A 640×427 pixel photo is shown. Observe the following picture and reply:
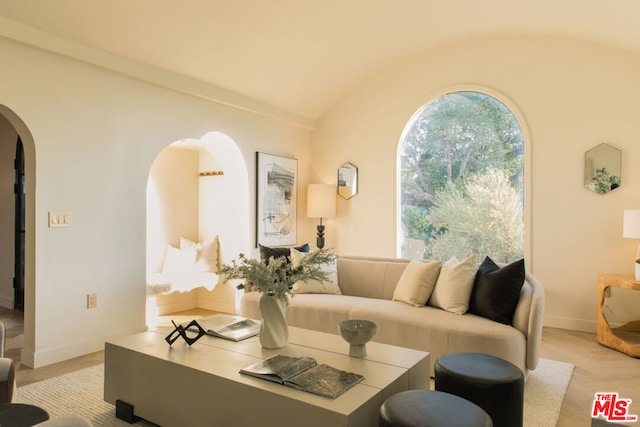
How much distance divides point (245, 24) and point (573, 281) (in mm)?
4087

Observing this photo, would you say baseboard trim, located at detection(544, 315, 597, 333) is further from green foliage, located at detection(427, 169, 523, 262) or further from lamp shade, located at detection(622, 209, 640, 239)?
lamp shade, located at detection(622, 209, 640, 239)

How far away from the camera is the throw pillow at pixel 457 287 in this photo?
3145 millimetres

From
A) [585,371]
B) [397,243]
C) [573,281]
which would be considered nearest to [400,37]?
[397,243]

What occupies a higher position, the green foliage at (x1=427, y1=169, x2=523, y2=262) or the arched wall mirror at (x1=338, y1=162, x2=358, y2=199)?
the arched wall mirror at (x1=338, y1=162, x2=358, y2=199)

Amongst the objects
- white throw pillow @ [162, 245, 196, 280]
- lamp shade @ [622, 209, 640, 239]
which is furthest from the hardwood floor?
white throw pillow @ [162, 245, 196, 280]

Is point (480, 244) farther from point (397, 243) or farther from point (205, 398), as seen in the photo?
point (205, 398)

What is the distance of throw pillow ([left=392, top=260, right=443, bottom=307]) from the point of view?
3369 millimetres

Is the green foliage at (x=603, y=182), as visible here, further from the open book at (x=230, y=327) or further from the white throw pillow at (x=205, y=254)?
the white throw pillow at (x=205, y=254)

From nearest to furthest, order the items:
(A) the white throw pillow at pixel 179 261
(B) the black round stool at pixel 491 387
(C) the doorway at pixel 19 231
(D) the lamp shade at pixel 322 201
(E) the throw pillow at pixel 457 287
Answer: (B) the black round stool at pixel 491 387 < (E) the throw pillow at pixel 457 287 < (A) the white throw pillow at pixel 179 261 < (C) the doorway at pixel 19 231 < (D) the lamp shade at pixel 322 201

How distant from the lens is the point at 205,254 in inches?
205

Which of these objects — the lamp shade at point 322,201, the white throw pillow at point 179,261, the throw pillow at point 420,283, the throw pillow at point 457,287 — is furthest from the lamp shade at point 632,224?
the white throw pillow at point 179,261

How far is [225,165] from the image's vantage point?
17.3ft

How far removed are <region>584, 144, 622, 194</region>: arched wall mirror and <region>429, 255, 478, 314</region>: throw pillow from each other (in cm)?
193

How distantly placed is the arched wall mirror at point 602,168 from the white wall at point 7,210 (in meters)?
6.52
